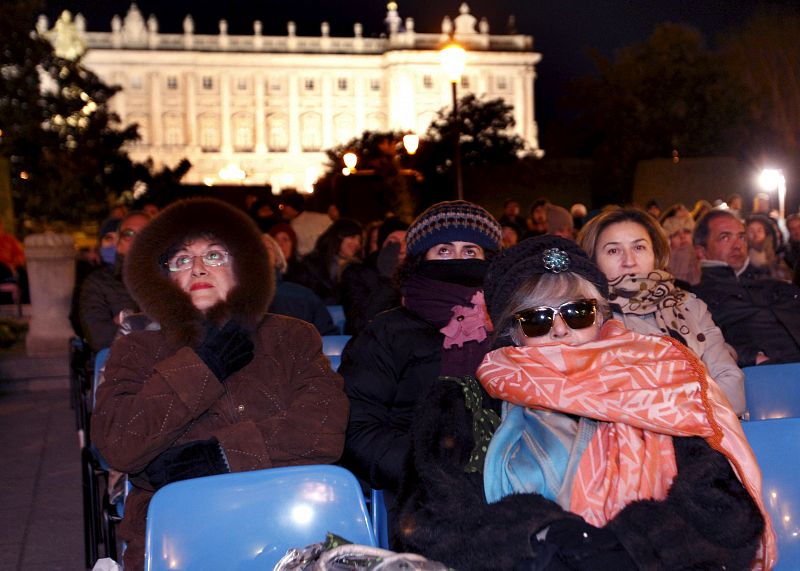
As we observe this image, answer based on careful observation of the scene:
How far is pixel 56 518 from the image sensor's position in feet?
18.3

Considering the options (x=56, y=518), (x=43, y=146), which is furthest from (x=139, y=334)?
(x=43, y=146)

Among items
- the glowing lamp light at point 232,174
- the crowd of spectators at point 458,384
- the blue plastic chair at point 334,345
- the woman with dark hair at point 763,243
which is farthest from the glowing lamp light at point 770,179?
the glowing lamp light at point 232,174

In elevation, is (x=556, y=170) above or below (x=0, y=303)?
above

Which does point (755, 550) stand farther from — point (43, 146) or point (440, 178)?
point (43, 146)

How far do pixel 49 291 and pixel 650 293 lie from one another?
941 centimetres

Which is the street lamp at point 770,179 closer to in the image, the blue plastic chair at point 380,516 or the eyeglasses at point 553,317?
the blue plastic chair at point 380,516

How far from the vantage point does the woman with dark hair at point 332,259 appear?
7961mm

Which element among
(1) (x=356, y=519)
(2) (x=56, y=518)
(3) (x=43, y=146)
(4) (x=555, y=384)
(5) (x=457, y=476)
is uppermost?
(3) (x=43, y=146)

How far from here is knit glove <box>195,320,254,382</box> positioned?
9.80ft

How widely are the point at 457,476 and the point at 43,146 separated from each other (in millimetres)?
39076

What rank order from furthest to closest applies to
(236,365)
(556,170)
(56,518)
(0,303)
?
(556,170), (0,303), (56,518), (236,365)

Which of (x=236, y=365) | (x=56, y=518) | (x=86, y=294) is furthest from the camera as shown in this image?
(x=86, y=294)

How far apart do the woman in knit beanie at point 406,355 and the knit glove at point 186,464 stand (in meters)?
0.46

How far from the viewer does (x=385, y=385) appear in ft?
11.0
